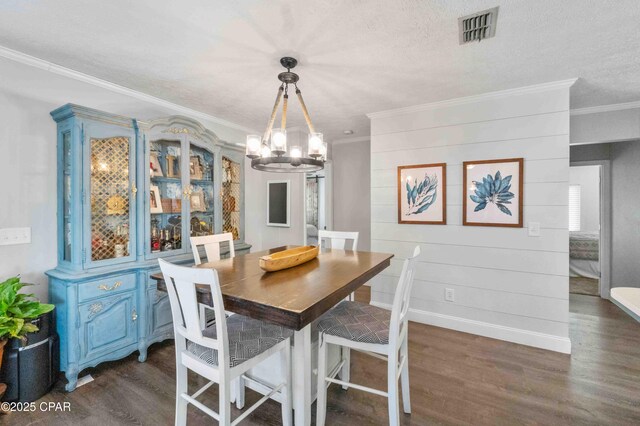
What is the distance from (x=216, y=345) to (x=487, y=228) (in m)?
2.81

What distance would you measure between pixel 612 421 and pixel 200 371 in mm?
2545

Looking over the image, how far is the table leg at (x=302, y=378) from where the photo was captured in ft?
4.82

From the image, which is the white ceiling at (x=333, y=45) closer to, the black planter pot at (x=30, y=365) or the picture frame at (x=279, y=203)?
the picture frame at (x=279, y=203)

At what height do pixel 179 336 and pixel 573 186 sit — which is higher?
pixel 573 186

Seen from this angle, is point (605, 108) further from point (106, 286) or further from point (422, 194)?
point (106, 286)

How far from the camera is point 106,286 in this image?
90.6 inches

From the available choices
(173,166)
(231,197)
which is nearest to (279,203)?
(231,197)

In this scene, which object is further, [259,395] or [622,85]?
[622,85]

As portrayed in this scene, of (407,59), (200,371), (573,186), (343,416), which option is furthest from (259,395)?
(573,186)

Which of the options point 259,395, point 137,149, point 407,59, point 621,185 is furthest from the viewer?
point 621,185

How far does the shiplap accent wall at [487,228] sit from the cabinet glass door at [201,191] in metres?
1.95

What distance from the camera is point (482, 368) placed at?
2400 mm

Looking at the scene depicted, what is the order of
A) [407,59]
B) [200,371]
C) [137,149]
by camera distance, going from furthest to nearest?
[137,149]
[407,59]
[200,371]

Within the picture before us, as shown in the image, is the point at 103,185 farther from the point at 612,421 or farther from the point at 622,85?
the point at 622,85
